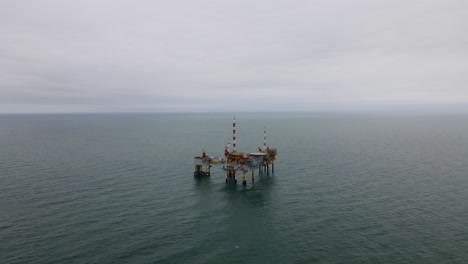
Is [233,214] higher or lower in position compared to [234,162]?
lower

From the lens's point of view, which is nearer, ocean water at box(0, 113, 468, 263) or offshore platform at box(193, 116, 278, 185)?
ocean water at box(0, 113, 468, 263)

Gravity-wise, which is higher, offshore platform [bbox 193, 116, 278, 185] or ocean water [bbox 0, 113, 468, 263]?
offshore platform [bbox 193, 116, 278, 185]

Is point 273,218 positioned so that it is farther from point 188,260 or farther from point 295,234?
point 188,260

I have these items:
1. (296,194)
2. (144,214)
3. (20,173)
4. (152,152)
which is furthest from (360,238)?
(152,152)

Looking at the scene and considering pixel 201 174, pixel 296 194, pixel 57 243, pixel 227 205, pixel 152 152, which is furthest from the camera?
pixel 152 152

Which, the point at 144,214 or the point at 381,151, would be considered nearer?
the point at 144,214

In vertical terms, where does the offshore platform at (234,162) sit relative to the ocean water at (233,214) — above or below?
above

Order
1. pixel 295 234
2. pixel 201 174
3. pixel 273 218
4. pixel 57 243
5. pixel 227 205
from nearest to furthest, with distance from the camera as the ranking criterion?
pixel 57 243 < pixel 295 234 < pixel 273 218 < pixel 227 205 < pixel 201 174

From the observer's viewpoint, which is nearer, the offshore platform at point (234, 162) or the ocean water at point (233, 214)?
the ocean water at point (233, 214)

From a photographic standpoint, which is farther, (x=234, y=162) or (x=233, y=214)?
(x=234, y=162)
